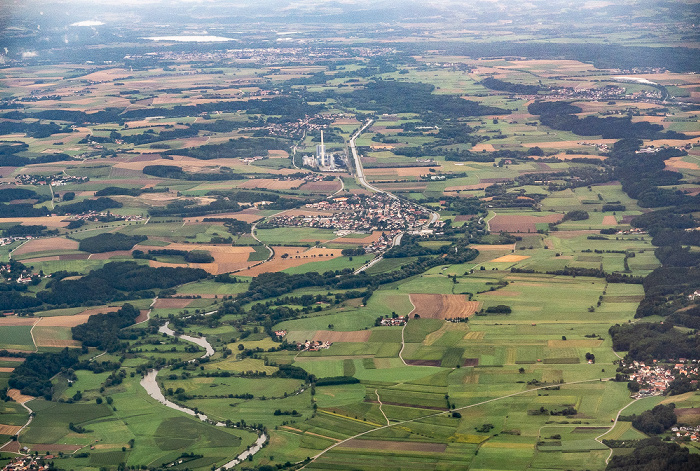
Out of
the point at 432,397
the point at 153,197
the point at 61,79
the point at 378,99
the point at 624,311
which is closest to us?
the point at 432,397

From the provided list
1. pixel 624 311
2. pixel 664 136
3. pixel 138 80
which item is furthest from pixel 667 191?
pixel 138 80

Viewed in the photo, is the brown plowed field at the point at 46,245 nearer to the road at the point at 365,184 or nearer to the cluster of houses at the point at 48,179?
the cluster of houses at the point at 48,179

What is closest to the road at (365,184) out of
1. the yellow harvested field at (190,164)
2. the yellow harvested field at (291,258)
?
the yellow harvested field at (291,258)

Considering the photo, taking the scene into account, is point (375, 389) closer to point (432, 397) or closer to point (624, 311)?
point (432, 397)

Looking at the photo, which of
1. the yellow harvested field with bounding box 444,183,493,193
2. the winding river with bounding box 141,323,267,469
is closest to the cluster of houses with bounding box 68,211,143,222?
the winding river with bounding box 141,323,267,469

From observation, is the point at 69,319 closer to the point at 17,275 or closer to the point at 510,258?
the point at 17,275

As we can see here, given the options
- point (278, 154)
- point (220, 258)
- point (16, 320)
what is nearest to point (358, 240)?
point (220, 258)
